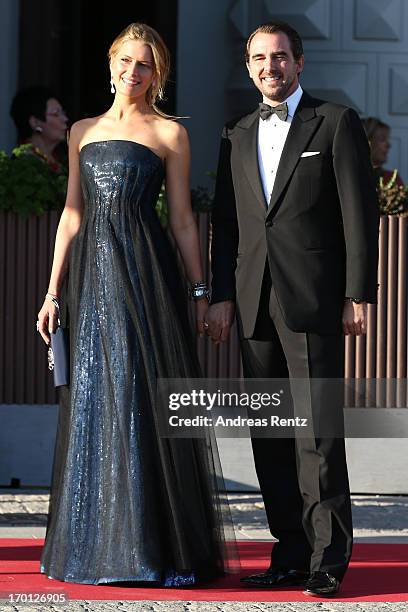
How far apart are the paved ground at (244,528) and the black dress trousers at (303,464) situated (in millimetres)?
229

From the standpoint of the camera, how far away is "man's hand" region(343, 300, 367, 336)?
15.2ft

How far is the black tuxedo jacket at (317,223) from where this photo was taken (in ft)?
15.1

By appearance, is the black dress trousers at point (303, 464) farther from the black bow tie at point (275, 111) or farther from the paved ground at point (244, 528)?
the black bow tie at point (275, 111)

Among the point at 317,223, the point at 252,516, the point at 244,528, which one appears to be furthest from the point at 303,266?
the point at 252,516

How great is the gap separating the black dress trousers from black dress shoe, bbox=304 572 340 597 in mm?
20

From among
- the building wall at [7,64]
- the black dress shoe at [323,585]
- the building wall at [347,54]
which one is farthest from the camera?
the building wall at [7,64]

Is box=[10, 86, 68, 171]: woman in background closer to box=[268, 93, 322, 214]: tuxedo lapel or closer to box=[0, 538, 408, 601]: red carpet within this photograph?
box=[0, 538, 408, 601]: red carpet

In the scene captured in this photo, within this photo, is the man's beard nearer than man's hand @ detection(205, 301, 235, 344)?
Yes

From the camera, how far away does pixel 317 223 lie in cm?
464

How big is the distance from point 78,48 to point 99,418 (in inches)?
339

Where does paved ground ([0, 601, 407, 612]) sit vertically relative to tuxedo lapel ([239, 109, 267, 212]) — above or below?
below

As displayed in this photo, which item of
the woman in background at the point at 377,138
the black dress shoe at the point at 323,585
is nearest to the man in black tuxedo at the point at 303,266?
the black dress shoe at the point at 323,585

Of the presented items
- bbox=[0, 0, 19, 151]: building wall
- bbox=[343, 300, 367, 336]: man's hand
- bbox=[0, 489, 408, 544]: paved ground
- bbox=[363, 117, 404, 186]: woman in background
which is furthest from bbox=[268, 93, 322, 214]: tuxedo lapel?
bbox=[0, 0, 19, 151]: building wall

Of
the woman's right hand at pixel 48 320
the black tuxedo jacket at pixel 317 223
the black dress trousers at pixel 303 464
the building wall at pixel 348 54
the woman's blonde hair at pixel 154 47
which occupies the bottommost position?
the black dress trousers at pixel 303 464
